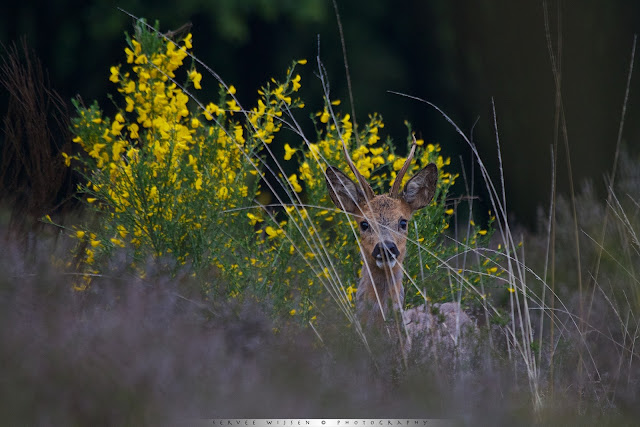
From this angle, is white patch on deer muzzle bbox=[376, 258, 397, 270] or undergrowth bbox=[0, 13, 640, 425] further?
white patch on deer muzzle bbox=[376, 258, 397, 270]

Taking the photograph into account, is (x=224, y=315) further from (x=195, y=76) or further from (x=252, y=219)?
(x=195, y=76)

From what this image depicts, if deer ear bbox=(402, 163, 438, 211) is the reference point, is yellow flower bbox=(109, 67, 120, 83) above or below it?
above

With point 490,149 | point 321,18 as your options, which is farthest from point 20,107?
point 490,149

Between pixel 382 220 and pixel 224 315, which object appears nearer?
pixel 224 315

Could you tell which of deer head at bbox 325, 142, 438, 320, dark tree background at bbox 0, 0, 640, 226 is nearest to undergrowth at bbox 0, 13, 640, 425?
deer head at bbox 325, 142, 438, 320

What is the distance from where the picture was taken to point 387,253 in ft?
15.5

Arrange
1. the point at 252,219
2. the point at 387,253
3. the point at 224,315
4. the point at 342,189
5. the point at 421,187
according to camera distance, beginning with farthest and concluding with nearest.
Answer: the point at 252,219 → the point at 421,187 → the point at 342,189 → the point at 387,253 → the point at 224,315

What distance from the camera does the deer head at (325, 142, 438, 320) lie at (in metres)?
4.80

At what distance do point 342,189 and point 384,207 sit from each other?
9.7 inches

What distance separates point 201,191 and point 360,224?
0.87 m

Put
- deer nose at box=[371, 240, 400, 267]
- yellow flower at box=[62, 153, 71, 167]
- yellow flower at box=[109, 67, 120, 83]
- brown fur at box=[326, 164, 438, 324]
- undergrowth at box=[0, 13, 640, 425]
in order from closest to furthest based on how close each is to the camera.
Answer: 1. undergrowth at box=[0, 13, 640, 425]
2. deer nose at box=[371, 240, 400, 267]
3. brown fur at box=[326, 164, 438, 324]
4. yellow flower at box=[62, 153, 71, 167]
5. yellow flower at box=[109, 67, 120, 83]

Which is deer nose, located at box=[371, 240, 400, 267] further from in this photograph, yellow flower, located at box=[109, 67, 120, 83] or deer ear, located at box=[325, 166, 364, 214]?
yellow flower, located at box=[109, 67, 120, 83]

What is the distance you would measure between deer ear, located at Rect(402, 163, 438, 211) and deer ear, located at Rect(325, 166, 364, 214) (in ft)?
0.79

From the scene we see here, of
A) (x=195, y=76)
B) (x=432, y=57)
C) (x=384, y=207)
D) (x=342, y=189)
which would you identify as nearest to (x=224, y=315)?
(x=342, y=189)
